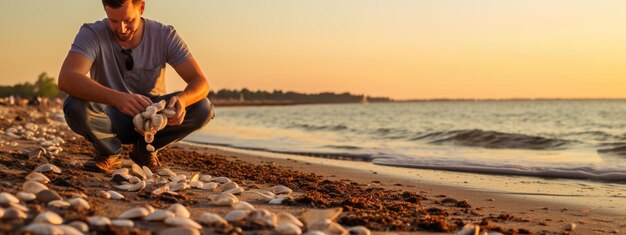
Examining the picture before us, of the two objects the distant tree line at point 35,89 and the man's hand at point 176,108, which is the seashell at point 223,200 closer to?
the man's hand at point 176,108

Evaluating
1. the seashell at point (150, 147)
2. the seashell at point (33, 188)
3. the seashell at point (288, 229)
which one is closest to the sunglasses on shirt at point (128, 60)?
the seashell at point (150, 147)

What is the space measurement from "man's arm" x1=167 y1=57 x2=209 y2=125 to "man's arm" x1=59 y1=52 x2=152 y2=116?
343mm

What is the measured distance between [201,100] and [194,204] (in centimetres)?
168

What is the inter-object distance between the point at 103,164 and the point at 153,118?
0.98m

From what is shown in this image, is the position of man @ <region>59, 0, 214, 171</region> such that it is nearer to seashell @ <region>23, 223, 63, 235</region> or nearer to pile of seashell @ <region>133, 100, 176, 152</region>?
pile of seashell @ <region>133, 100, 176, 152</region>

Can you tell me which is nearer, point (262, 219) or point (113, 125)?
point (262, 219)

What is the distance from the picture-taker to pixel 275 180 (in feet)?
17.8

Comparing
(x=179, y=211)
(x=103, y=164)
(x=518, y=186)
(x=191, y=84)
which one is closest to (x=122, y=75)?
(x=191, y=84)

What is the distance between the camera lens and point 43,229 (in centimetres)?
Result: 243

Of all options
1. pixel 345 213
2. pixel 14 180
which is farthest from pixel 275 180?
pixel 14 180

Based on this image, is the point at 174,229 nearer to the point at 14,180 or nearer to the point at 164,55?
the point at 14,180

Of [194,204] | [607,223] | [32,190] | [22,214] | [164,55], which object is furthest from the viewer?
[164,55]

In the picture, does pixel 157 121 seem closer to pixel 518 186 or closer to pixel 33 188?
pixel 33 188

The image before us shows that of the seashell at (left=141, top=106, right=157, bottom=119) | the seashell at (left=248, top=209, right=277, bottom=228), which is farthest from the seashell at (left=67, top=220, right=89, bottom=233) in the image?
the seashell at (left=141, top=106, right=157, bottom=119)
